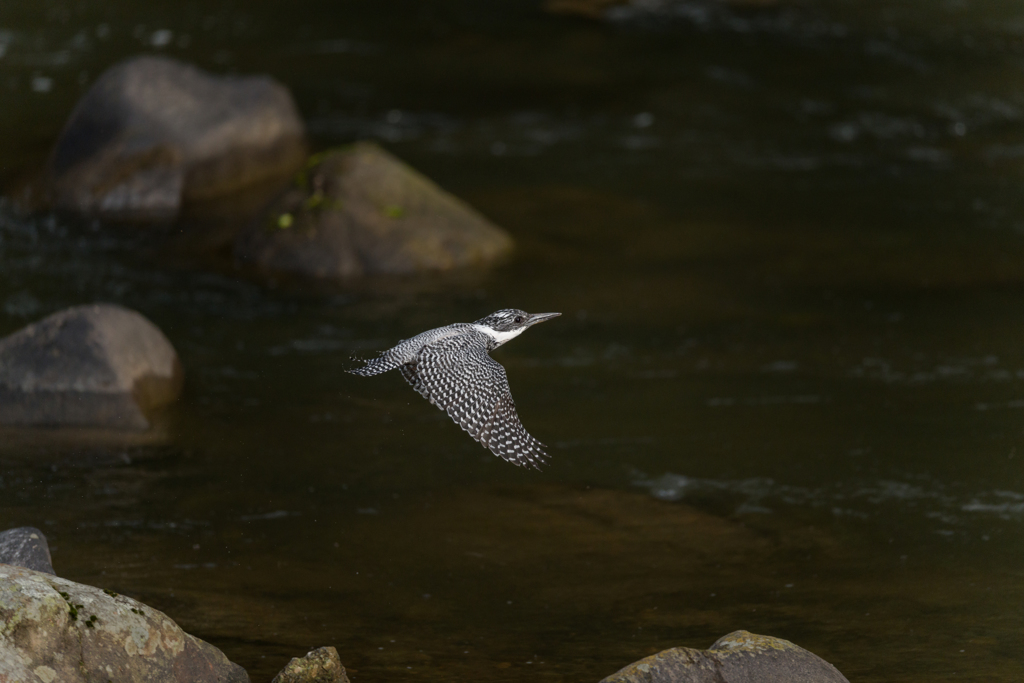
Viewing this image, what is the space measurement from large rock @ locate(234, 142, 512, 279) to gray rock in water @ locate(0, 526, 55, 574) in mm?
6335

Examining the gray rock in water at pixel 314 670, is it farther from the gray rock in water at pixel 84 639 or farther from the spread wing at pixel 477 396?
the spread wing at pixel 477 396

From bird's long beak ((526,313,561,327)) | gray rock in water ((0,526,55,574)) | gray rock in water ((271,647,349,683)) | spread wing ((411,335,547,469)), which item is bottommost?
gray rock in water ((271,647,349,683))

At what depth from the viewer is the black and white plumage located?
22.5 ft

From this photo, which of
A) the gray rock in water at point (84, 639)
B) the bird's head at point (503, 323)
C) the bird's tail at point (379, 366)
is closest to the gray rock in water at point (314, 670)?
the gray rock in water at point (84, 639)

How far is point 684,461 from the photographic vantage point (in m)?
9.40

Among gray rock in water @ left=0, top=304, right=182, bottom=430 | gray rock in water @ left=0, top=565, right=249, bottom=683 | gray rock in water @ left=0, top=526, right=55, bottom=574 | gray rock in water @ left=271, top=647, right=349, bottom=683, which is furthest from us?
gray rock in water @ left=0, top=304, right=182, bottom=430

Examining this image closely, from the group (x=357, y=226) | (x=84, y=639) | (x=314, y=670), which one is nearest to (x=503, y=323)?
(x=314, y=670)

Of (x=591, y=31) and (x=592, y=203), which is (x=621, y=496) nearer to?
(x=592, y=203)

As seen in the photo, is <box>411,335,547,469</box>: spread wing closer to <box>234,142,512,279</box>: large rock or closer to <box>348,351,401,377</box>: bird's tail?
<box>348,351,401,377</box>: bird's tail

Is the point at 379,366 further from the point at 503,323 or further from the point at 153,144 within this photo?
the point at 153,144

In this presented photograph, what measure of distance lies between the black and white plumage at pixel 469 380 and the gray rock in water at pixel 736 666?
132 centimetres

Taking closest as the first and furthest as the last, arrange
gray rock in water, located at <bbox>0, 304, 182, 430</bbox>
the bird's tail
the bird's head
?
the bird's tail
the bird's head
gray rock in water, located at <bbox>0, 304, 182, 430</bbox>

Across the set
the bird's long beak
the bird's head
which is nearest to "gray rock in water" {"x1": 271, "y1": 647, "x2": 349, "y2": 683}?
the bird's head

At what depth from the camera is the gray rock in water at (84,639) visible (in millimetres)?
5449
